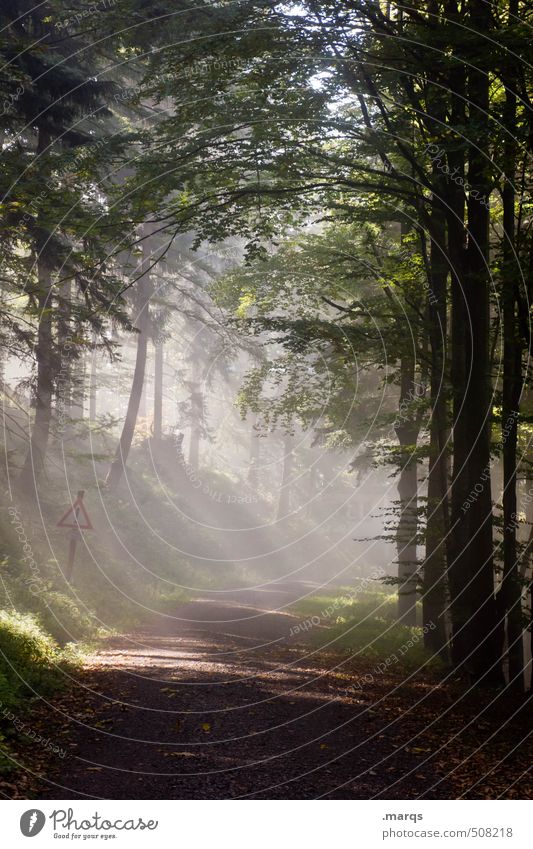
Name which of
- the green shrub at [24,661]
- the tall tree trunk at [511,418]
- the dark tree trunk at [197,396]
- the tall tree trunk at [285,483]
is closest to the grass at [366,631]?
the tall tree trunk at [511,418]

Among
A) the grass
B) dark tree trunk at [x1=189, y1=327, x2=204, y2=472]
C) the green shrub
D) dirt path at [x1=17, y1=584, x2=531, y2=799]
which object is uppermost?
dark tree trunk at [x1=189, y1=327, x2=204, y2=472]

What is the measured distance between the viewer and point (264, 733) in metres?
7.91

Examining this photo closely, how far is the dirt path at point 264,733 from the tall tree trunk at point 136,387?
16.9 m

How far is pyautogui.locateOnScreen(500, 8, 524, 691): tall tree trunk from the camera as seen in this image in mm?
9469

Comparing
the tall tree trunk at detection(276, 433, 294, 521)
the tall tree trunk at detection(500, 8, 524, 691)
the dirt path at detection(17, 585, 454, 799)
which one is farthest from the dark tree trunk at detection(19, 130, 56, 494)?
the tall tree trunk at detection(276, 433, 294, 521)

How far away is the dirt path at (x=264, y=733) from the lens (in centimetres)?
630

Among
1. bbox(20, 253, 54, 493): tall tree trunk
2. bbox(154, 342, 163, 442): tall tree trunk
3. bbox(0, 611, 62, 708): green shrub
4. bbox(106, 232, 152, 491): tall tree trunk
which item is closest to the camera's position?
bbox(0, 611, 62, 708): green shrub

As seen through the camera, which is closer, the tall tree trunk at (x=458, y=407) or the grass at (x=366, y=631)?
the tall tree trunk at (x=458, y=407)

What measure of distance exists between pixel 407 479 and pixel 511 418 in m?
9.27

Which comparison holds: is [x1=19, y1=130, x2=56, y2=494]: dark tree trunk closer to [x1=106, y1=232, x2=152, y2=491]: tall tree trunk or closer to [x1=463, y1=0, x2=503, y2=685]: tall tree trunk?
[x1=106, y1=232, x2=152, y2=491]: tall tree trunk

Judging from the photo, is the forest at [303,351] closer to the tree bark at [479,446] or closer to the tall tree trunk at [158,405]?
the tree bark at [479,446]

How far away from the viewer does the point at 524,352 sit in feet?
34.4

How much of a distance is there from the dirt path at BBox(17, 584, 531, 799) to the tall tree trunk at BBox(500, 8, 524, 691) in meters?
1.06
